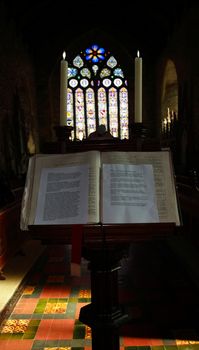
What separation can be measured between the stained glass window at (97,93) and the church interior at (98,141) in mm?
40

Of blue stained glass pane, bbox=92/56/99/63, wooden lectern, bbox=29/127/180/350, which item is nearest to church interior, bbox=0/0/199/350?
wooden lectern, bbox=29/127/180/350

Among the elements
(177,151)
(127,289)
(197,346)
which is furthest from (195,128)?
(197,346)

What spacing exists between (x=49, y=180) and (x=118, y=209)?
1.04ft

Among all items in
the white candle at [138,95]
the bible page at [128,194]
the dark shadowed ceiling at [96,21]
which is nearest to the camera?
the bible page at [128,194]

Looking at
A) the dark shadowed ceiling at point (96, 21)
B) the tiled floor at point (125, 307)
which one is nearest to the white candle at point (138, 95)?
the tiled floor at point (125, 307)

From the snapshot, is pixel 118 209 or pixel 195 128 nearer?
pixel 118 209

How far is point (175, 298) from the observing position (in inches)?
130

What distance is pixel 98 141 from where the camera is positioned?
1.53 meters

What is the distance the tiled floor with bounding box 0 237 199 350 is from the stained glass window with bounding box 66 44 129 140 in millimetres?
9320

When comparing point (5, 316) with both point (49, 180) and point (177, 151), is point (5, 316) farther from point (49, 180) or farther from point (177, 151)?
point (177, 151)

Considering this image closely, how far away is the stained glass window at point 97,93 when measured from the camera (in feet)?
43.9

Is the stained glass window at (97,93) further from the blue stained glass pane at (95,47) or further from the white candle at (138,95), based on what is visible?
the white candle at (138,95)

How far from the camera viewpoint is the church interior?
2.43 metres

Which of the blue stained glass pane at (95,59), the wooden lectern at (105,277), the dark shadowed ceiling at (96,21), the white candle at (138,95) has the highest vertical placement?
the dark shadowed ceiling at (96,21)
